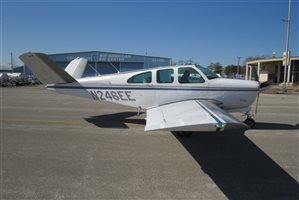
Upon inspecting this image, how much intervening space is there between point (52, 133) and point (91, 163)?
104 inches

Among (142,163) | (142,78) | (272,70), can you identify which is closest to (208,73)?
(142,78)

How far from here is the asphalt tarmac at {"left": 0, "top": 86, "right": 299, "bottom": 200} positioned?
11.1 feet

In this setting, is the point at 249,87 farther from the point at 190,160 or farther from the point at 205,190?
the point at 205,190

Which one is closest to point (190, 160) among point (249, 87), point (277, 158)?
point (277, 158)

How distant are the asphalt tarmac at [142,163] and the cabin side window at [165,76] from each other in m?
1.63

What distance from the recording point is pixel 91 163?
14.3 feet

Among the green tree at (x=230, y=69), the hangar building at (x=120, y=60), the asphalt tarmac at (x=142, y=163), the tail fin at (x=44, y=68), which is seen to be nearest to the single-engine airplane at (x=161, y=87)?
the tail fin at (x=44, y=68)

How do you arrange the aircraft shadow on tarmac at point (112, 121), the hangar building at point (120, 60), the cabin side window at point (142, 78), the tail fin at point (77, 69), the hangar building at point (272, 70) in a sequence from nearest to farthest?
the cabin side window at point (142, 78) < the aircraft shadow on tarmac at point (112, 121) < the tail fin at point (77, 69) < the hangar building at point (272, 70) < the hangar building at point (120, 60)

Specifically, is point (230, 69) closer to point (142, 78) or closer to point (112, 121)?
point (112, 121)

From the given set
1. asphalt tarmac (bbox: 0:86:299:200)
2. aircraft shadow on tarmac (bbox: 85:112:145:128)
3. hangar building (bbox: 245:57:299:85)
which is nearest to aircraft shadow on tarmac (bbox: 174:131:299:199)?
asphalt tarmac (bbox: 0:86:299:200)

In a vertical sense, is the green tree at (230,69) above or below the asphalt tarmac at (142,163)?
above

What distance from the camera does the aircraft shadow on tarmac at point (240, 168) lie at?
3434mm

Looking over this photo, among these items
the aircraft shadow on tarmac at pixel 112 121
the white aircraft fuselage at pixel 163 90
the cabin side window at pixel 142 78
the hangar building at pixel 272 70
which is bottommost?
the aircraft shadow on tarmac at pixel 112 121

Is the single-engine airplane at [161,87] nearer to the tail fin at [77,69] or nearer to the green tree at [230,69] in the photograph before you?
the tail fin at [77,69]
